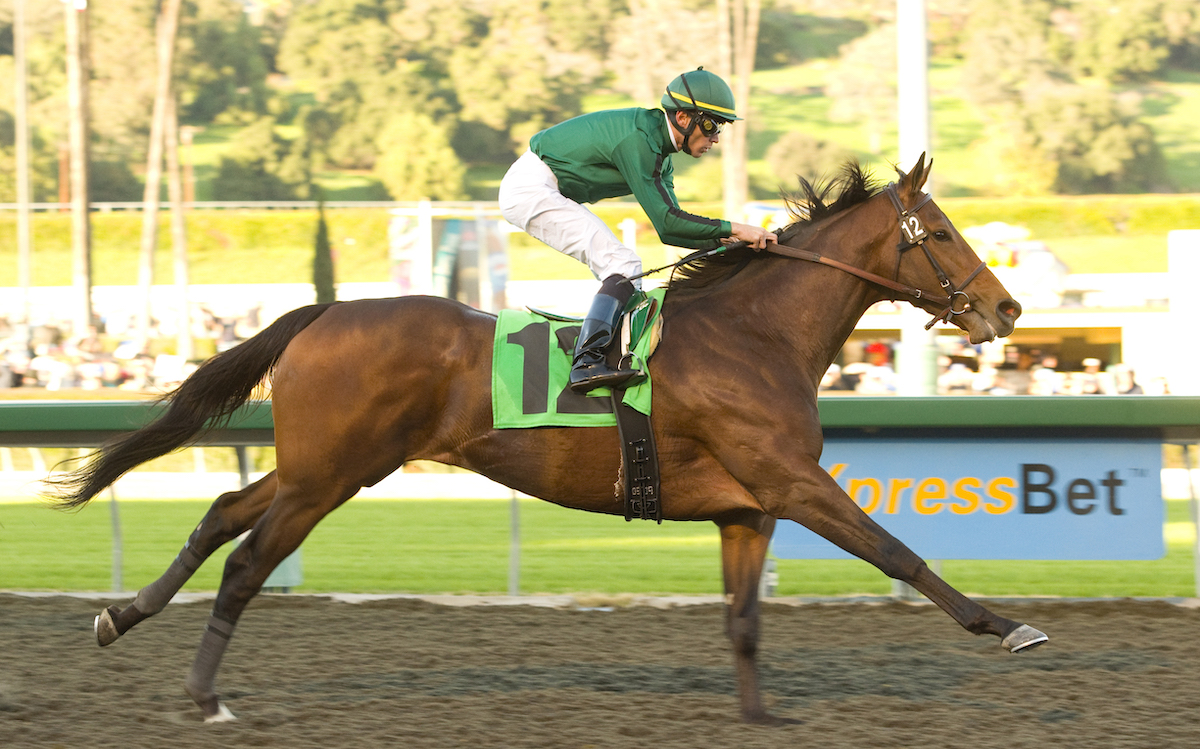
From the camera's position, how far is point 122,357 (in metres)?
20.9

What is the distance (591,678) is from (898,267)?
187 centimetres

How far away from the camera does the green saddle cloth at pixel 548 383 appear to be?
4039 mm

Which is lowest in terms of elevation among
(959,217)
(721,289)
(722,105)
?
(721,289)

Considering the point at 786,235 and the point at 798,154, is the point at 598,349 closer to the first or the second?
the point at 786,235

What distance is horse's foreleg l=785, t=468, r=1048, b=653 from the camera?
3.74m

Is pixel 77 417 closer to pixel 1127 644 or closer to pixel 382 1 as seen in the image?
pixel 1127 644

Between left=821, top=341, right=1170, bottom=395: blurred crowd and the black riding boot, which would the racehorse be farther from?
left=821, top=341, right=1170, bottom=395: blurred crowd

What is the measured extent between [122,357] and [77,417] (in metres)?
15.9

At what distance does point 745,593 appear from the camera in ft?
13.5

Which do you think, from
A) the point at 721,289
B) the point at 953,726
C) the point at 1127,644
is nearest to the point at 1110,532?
the point at 1127,644

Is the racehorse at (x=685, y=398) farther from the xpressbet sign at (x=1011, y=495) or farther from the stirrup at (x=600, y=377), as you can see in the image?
the xpressbet sign at (x=1011, y=495)

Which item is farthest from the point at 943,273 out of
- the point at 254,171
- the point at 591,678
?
the point at 254,171

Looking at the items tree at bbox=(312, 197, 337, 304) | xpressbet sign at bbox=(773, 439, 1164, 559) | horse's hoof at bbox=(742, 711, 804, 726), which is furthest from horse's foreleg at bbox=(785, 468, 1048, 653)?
tree at bbox=(312, 197, 337, 304)

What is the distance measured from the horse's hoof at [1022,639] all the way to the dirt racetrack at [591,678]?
0.29 meters
